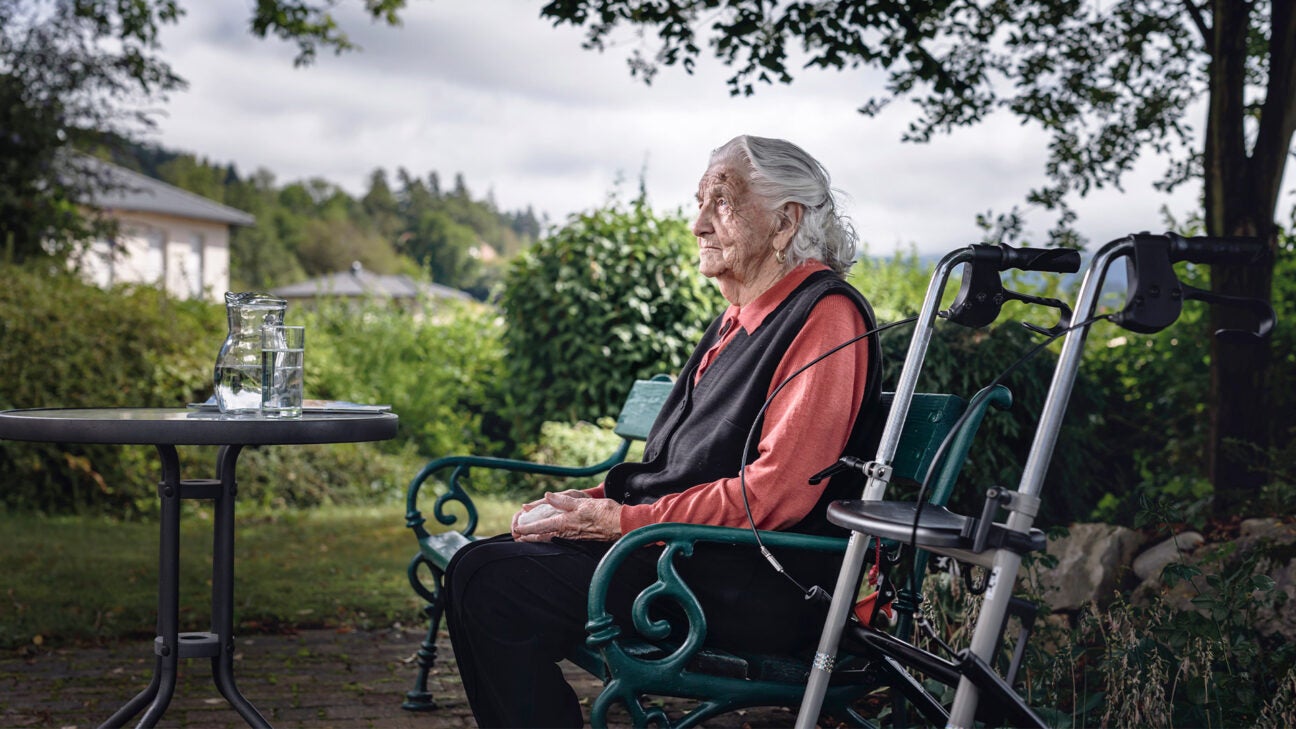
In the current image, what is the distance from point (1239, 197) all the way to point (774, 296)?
10.8 feet

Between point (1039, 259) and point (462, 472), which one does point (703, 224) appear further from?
point (462, 472)

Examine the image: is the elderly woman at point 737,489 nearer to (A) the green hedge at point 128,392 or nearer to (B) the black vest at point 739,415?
(B) the black vest at point 739,415

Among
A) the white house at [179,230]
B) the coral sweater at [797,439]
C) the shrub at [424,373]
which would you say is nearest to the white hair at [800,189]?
the coral sweater at [797,439]

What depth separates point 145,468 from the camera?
788 cm

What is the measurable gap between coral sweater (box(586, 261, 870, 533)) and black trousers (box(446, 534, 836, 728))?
9 cm

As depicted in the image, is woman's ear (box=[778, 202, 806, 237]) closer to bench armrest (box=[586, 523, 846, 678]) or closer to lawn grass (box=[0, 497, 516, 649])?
bench armrest (box=[586, 523, 846, 678])

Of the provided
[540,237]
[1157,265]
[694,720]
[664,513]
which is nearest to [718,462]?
[664,513]

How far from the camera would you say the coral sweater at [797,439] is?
2.35m

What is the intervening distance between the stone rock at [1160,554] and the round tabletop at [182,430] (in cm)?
275

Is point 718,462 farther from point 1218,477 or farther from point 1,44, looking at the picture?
point 1,44

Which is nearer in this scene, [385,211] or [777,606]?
[777,606]

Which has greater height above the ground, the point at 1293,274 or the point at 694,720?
the point at 1293,274

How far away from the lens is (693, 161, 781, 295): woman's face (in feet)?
8.95

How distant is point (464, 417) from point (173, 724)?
648cm
